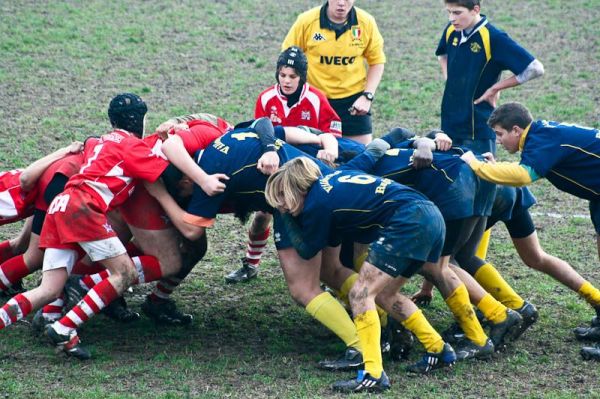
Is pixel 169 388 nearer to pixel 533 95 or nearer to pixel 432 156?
pixel 432 156

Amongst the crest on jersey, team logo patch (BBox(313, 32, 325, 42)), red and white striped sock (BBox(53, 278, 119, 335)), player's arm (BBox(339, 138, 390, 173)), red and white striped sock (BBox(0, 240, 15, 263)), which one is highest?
team logo patch (BBox(313, 32, 325, 42))

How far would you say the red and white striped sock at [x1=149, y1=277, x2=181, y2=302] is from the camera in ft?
28.3

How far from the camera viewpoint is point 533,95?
1501 cm

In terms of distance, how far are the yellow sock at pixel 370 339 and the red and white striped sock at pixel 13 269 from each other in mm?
2906

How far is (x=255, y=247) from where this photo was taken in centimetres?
969

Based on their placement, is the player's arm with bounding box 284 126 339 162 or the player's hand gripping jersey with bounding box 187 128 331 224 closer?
the player's hand gripping jersey with bounding box 187 128 331 224

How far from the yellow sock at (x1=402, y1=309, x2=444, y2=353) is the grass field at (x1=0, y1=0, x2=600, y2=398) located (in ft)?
0.64

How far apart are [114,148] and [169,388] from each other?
1.90 metres

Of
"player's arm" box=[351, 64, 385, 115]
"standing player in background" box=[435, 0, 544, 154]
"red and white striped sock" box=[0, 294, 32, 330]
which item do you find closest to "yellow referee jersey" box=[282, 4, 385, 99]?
"player's arm" box=[351, 64, 385, 115]

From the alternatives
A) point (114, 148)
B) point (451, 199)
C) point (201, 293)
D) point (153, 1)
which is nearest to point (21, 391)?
point (114, 148)

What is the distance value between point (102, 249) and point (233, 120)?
247 inches

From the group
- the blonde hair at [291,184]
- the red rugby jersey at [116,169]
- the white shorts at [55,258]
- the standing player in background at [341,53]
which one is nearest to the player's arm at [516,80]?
the standing player in background at [341,53]

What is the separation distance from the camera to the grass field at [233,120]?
24.4ft

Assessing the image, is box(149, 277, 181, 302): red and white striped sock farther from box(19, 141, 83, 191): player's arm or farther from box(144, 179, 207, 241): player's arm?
box(19, 141, 83, 191): player's arm
